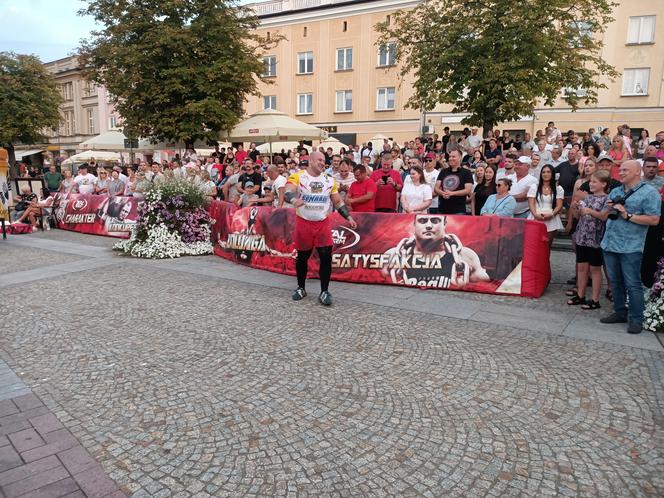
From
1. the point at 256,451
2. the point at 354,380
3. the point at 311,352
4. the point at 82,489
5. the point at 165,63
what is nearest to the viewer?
the point at 82,489

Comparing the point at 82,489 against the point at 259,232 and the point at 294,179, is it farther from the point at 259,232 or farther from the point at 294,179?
the point at 259,232

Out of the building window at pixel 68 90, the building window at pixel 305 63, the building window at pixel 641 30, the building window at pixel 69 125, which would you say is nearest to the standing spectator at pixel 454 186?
the building window at pixel 641 30

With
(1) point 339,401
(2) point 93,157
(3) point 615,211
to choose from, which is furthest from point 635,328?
(2) point 93,157

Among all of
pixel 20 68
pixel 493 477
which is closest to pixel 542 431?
pixel 493 477

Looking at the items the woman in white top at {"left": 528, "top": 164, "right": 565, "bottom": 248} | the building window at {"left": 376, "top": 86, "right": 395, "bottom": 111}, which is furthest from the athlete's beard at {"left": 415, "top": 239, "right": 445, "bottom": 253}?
the building window at {"left": 376, "top": 86, "right": 395, "bottom": 111}

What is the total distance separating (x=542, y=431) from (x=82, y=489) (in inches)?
120

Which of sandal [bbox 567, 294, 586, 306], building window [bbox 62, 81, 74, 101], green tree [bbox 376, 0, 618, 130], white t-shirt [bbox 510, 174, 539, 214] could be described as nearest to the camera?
sandal [bbox 567, 294, 586, 306]

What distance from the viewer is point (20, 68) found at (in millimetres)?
42844

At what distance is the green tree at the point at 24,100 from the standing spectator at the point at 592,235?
151 ft

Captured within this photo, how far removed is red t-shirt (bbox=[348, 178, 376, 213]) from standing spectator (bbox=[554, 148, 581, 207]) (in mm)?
4513

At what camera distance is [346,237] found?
841 centimetres

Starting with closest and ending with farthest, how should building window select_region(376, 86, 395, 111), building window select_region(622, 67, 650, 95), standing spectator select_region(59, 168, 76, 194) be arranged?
standing spectator select_region(59, 168, 76, 194) → building window select_region(622, 67, 650, 95) → building window select_region(376, 86, 395, 111)

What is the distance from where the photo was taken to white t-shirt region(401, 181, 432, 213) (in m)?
8.66

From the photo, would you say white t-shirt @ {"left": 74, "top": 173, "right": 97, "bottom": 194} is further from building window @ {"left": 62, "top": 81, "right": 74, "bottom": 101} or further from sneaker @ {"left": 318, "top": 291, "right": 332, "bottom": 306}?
building window @ {"left": 62, "top": 81, "right": 74, "bottom": 101}
